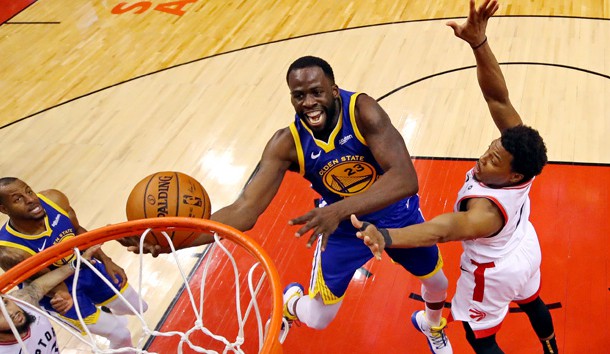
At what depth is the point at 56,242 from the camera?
369 cm

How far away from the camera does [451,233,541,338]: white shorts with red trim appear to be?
3346 millimetres

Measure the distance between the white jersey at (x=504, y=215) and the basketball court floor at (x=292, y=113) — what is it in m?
1.02

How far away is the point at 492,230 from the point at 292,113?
391 cm

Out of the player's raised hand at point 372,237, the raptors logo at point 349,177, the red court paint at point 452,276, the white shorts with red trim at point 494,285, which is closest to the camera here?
the player's raised hand at point 372,237

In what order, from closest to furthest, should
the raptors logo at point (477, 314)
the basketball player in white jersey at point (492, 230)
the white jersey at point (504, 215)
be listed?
the basketball player in white jersey at point (492, 230) → the white jersey at point (504, 215) → the raptors logo at point (477, 314)

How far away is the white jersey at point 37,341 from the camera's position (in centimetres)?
322

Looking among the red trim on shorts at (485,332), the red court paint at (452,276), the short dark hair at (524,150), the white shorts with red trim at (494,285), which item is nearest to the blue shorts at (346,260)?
the white shorts with red trim at (494,285)

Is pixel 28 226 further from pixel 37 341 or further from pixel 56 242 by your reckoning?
pixel 37 341

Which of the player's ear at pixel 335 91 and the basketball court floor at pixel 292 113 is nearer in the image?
the player's ear at pixel 335 91

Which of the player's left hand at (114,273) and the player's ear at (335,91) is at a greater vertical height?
the player's ear at (335,91)

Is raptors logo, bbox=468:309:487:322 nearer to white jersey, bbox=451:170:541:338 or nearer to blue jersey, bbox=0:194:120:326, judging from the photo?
white jersey, bbox=451:170:541:338

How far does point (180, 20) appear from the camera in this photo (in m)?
9.07

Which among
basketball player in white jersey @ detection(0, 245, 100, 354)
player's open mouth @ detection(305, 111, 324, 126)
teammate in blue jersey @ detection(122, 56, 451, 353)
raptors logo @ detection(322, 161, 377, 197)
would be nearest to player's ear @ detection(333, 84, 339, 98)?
teammate in blue jersey @ detection(122, 56, 451, 353)

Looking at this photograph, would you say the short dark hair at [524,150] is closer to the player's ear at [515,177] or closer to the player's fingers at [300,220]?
the player's ear at [515,177]
